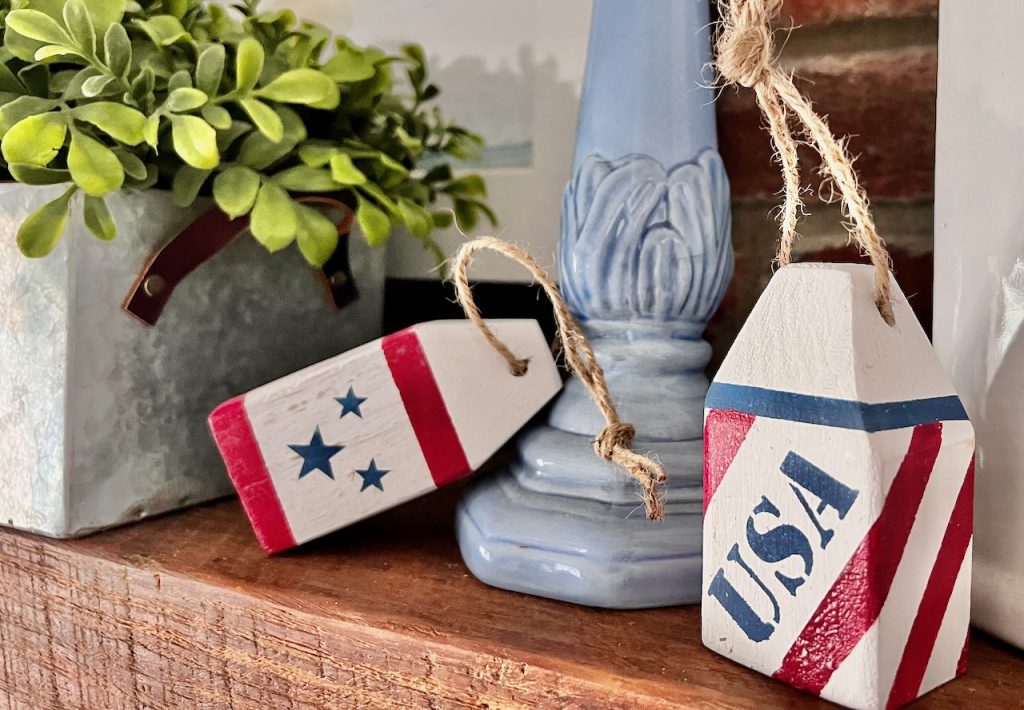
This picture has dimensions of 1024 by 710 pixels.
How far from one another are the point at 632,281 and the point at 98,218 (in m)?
0.31

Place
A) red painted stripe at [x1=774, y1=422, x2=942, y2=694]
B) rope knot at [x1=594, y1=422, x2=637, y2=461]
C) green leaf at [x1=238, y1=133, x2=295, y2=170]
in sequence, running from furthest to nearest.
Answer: green leaf at [x1=238, y1=133, x2=295, y2=170], rope knot at [x1=594, y1=422, x2=637, y2=461], red painted stripe at [x1=774, y1=422, x2=942, y2=694]

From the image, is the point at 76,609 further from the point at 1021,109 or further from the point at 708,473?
the point at 1021,109

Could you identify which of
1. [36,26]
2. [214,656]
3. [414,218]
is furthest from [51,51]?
[214,656]

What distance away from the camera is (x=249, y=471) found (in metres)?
0.47

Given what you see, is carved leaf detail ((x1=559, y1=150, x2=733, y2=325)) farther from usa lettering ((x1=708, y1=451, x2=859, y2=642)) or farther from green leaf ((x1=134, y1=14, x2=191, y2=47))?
green leaf ((x1=134, y1=14, x2=191, y2=47))

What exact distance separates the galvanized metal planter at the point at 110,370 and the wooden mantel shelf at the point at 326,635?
0.09 ft

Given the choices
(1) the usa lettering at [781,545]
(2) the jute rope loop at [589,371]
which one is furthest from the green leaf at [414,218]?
(1) the usa lettering at [781,545]

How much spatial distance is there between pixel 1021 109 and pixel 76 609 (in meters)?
0.57

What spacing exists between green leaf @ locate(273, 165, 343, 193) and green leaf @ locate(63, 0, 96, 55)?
13cm

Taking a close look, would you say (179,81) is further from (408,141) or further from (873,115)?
(873,115)

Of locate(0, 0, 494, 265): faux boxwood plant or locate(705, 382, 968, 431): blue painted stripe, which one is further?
locate(0, 0, 494, 265): faux boxwood plant

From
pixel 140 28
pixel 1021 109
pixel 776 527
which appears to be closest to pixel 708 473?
pixel 776 527

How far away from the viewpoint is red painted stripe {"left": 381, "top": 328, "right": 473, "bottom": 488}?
476 mm

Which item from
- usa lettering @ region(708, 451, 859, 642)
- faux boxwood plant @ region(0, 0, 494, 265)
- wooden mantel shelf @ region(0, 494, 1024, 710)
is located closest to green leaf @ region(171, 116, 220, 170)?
faux boxwood plant @ region(0, 0, 494, 265)
